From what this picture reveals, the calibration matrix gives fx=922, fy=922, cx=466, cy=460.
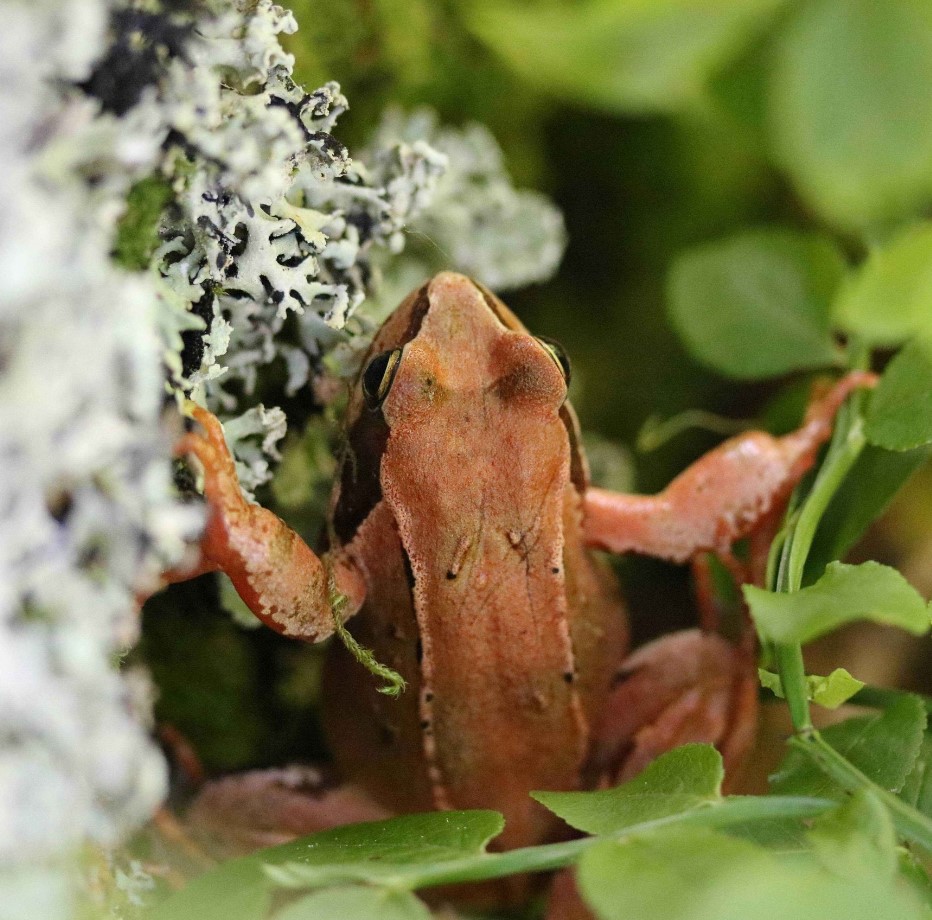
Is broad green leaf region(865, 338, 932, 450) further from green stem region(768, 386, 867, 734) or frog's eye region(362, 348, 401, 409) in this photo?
frog's eye region(362, 348, 401, 409)

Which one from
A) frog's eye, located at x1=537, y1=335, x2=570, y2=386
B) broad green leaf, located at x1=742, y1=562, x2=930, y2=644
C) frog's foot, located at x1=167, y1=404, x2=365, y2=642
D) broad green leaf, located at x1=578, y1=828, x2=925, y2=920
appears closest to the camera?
broad green leaf, located at x1=578, y1=828, x2=925, y2=920

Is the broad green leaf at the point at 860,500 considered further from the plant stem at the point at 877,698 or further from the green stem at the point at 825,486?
the plant stem at the point at 877,698

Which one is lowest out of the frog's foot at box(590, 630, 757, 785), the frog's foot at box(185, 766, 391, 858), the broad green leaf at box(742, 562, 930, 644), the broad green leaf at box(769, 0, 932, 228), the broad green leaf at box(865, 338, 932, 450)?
the frog's foot at box(185, 766, 391, 858)

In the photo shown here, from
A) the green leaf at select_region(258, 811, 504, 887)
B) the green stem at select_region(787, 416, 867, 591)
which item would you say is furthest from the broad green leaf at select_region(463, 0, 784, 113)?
the green leaf at select_region(258, 811, 504, 887)

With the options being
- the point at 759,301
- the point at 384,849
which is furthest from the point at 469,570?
the point at 759,301

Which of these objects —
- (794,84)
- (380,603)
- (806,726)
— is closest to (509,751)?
(380,603)

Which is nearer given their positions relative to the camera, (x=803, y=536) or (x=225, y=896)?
(x=225, y=896)

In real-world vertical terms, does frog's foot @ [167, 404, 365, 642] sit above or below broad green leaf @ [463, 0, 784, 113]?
below

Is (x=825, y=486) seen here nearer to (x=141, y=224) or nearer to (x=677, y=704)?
(x=677, y=704)

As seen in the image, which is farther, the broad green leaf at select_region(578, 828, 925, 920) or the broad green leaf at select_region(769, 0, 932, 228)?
the broad green leaf at select_region(769, 0, 932, 228)
